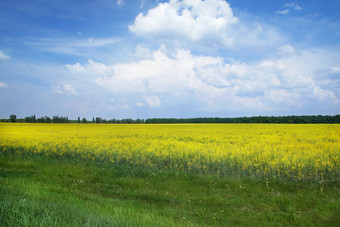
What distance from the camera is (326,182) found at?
30.4 feet

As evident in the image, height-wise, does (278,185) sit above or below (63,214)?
below

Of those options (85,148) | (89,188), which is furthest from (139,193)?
(85,148)

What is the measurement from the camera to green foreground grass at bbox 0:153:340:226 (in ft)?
14.4

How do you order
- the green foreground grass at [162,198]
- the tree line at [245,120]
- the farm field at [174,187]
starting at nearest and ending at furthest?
the green foreground grass at [162,198], the farm field at [174,187], the tree line at [245,120]

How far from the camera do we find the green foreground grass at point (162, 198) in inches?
173

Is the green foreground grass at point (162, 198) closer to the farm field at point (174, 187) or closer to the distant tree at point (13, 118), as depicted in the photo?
the farm field at point (174, 187)

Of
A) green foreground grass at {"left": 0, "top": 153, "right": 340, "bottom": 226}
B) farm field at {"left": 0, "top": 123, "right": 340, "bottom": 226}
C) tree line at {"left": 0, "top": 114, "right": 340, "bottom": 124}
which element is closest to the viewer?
green foreground grass at {"left": 0, "top": 153, "right": 340, "bottom": 226}

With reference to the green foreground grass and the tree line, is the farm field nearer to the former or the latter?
the green foreground grass

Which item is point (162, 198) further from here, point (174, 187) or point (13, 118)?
point (13, 118)

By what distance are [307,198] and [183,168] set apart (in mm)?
5718

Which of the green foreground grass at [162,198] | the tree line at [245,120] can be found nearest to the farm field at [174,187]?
the green foreground grass at [162,198]

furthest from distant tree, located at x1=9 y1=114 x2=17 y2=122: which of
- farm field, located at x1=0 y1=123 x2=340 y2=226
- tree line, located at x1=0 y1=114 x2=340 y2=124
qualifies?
farm field, located at x1=0 y1=123 x2=340 y2=226

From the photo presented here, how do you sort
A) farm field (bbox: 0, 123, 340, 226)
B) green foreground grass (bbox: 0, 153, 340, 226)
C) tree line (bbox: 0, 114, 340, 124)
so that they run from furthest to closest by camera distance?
tree line (bbox: 0, 114, 340, 124) → farm field (bbox: 0, 123, 340, 226) → green foreground grass (bbox: 0, 153, 340, 226)

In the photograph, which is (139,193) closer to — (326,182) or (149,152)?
(149,152)
